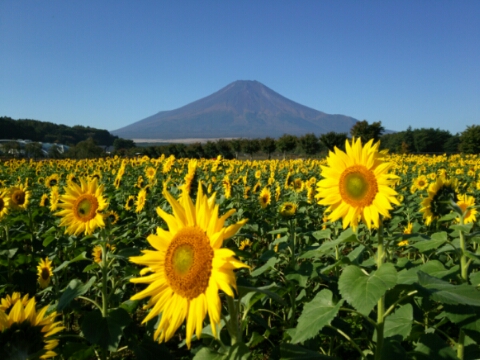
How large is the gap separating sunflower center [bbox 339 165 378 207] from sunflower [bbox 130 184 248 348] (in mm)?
1055

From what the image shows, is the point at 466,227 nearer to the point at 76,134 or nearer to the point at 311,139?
the point at 311,139

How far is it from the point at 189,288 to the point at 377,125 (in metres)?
47.0

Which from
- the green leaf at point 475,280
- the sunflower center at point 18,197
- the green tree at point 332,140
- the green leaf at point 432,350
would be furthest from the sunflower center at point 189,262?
the green tree at point 332,140

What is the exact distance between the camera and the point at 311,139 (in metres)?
46.6

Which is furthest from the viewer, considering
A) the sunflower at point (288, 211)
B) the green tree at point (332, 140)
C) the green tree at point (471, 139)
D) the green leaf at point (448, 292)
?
the green tree at point (332, 140)

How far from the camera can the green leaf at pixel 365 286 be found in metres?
1.55

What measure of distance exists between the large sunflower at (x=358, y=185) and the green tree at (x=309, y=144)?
44.3 metres

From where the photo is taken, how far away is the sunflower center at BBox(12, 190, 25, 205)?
16.4 feet

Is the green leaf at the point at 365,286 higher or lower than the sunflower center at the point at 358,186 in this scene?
lower

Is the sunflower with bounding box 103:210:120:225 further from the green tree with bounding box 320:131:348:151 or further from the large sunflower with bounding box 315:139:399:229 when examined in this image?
the green tree with bounding box 320:131:348:151

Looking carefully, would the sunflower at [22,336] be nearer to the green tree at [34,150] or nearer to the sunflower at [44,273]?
the sunflower at [44,273]

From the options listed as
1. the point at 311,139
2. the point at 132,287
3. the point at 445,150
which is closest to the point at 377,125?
the point at 311,139

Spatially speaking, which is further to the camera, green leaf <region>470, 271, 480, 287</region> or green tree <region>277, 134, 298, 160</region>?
green tree <region>277, 134, 298, 160</region>

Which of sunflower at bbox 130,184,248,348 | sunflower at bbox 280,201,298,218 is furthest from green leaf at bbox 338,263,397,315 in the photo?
sunflower at bbox 280,201,298,218
